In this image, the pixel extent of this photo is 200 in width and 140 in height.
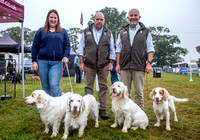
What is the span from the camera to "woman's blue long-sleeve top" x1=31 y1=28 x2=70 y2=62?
317cm

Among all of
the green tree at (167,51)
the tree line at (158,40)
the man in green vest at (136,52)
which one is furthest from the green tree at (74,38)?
the man in green vest at (136,52)

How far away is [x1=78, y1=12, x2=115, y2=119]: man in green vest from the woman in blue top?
0.51 meters

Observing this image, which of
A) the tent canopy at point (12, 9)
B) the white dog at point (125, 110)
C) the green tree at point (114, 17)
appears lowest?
the white dog at point (125, 110)

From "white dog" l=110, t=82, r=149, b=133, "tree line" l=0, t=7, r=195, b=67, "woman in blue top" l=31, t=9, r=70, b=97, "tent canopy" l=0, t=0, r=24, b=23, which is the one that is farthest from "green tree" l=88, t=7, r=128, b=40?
"white dog" l=110, t=82, r=149, b=133

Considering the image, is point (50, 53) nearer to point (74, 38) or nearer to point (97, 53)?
point (97, 53)

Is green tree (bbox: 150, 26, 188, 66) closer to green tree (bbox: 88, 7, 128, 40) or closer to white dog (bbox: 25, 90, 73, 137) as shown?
green tree (bbox: 88, 7, 128, 40)

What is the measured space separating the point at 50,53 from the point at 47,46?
0.51ft

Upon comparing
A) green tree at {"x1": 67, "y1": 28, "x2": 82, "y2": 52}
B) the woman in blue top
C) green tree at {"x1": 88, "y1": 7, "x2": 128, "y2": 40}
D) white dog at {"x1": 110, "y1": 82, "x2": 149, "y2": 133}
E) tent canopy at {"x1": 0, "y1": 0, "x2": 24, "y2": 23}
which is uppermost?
green tree at {"x1": 88, "y1": 7, "x2": 128, "y2": 40}

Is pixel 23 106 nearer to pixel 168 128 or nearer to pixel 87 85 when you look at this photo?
pixel 87 85

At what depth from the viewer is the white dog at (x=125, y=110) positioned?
2979mm

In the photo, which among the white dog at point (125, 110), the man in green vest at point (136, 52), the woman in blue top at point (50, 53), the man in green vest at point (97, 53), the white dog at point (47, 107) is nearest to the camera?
the white dog at point (47, 107)

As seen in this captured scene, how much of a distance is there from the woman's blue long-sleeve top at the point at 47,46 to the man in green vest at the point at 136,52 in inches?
54.5

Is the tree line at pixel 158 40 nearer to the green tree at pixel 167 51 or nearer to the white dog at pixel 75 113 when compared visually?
the green tree at pixel 167 51

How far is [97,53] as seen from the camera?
3.51 m
